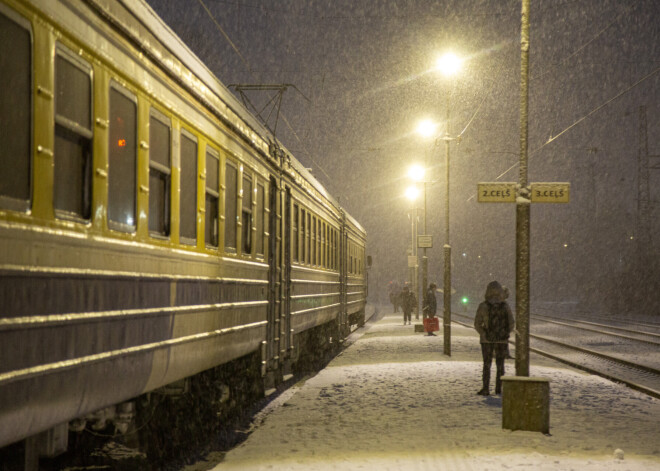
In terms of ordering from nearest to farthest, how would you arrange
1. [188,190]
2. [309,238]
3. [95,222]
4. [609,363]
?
[95,222]
[188,190]
[309,238]
[609,363]

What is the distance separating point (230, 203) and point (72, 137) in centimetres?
379

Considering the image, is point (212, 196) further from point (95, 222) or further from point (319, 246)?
point (319, 246)

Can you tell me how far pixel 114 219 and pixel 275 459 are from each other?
9.69 feet

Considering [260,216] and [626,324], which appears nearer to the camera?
[260,216]

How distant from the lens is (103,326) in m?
4.79

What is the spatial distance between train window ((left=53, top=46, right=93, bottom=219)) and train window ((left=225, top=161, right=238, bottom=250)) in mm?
3390

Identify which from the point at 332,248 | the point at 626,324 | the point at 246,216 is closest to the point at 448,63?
the point at 332,248

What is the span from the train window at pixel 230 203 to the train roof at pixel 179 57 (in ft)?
1.54

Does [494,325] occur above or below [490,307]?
below

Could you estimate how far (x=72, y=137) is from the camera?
463cm

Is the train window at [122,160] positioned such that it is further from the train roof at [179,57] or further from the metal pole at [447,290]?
the metal pole at [447,290]

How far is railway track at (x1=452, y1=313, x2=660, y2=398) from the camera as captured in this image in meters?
14.6

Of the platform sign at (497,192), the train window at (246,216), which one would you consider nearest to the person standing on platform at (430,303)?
the platform sign at (497,192)

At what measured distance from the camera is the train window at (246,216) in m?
9.08
